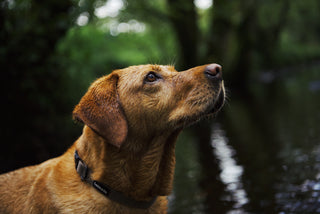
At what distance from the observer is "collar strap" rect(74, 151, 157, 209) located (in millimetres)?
2990

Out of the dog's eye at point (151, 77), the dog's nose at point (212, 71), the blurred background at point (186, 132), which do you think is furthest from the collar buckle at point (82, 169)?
the blurred background at point (186, 132)

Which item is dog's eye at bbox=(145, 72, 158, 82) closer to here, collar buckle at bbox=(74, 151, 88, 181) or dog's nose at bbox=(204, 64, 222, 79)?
dog's nose at bbox=(204, 64, 222, 79)

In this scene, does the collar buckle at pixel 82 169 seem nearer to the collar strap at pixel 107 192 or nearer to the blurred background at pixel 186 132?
the collar strap at pixel 107 192

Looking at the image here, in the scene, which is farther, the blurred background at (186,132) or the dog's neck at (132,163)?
the blurred background at (186,132)

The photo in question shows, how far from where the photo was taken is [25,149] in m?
7.74

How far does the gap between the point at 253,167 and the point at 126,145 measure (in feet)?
11.4

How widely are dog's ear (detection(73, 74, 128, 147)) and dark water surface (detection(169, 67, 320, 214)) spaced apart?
6.78 feet

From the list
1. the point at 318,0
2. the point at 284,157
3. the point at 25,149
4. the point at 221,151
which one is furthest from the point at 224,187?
the point at 318,0

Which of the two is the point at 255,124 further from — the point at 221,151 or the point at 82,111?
the point at 82,111

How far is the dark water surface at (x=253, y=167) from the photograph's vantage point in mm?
4477

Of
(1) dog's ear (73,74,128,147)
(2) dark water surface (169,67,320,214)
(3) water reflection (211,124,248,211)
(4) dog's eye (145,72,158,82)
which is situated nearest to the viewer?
(1) dog's ear (73,74,128,147)

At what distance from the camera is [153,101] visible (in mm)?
3199

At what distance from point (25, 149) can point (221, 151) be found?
4.24 m

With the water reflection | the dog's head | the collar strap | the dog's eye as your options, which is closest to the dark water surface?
the water reflection
